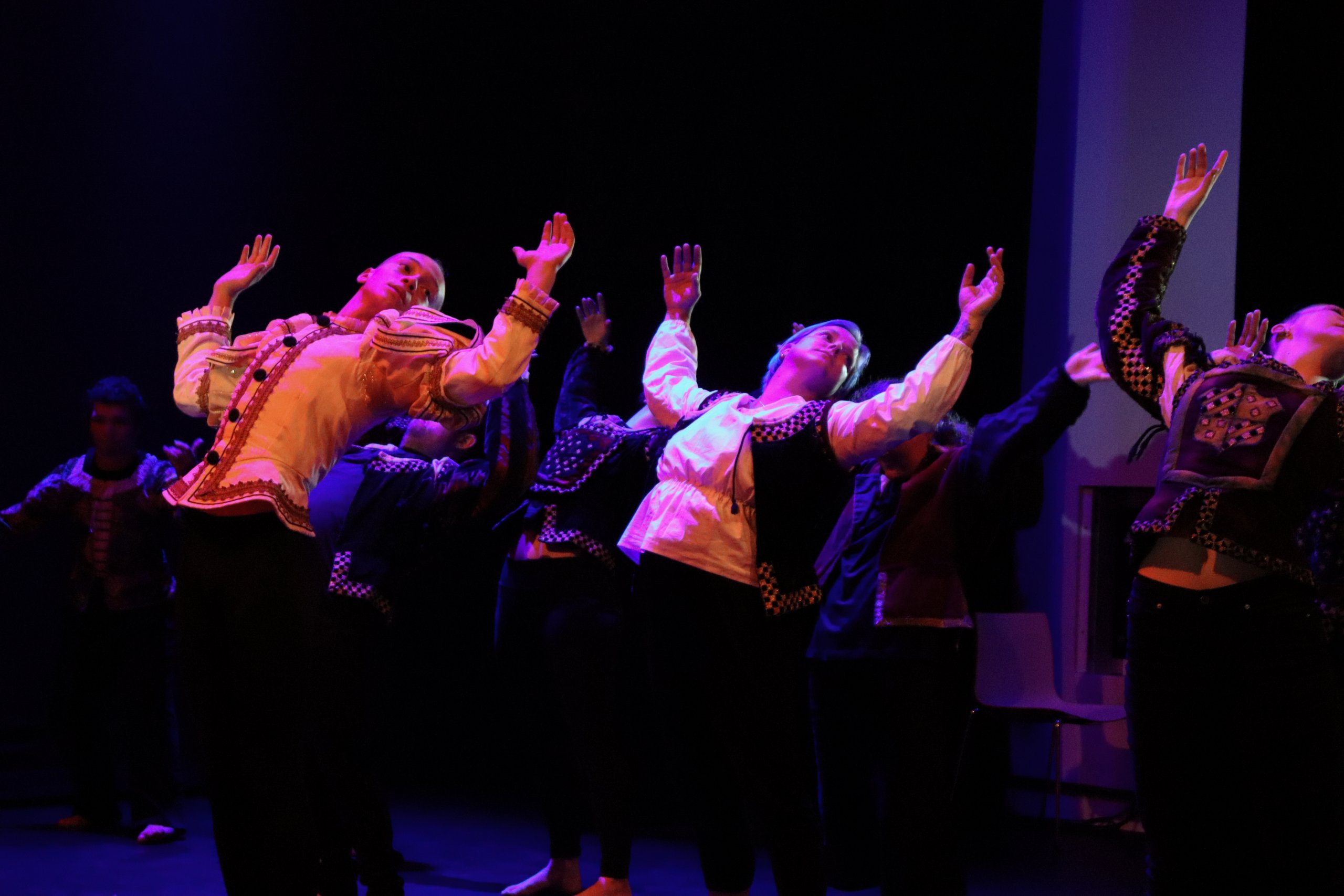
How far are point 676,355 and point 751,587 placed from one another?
0.89 metres

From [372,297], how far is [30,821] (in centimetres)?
308

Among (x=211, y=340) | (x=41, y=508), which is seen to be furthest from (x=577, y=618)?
(x=41, y=508)

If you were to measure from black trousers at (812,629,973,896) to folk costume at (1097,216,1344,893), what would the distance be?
58 centimetres

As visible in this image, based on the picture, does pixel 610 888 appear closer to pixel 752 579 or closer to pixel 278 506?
pixel 752 579

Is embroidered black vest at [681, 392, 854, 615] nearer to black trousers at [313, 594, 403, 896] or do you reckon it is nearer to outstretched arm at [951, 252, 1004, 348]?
outstretched arm at [951, 252, 1004, 348]

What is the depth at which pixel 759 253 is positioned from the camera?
5320 millimetres

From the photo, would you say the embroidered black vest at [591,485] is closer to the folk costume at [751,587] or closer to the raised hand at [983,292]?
the folk costume at [751,587]

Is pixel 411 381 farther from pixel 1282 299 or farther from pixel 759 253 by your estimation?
pixel 1282 299

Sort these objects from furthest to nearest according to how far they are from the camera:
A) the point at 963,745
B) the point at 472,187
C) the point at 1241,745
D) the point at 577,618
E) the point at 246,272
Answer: the point at 472,187 → the point at 963,745 → the point at 577,618 → the point at 246,272 → the point at 1241,745

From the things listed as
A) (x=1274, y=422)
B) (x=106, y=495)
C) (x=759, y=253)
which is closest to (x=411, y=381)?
(x=1274, y=422)

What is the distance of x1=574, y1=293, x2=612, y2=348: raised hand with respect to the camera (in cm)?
370

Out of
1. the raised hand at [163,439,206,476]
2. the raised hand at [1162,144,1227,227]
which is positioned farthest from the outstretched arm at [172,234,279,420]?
the raised hand at [1162,144,1227,227]

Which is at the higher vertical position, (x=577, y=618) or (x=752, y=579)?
(x=752, y=579)

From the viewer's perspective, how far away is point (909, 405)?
2.42 meters
